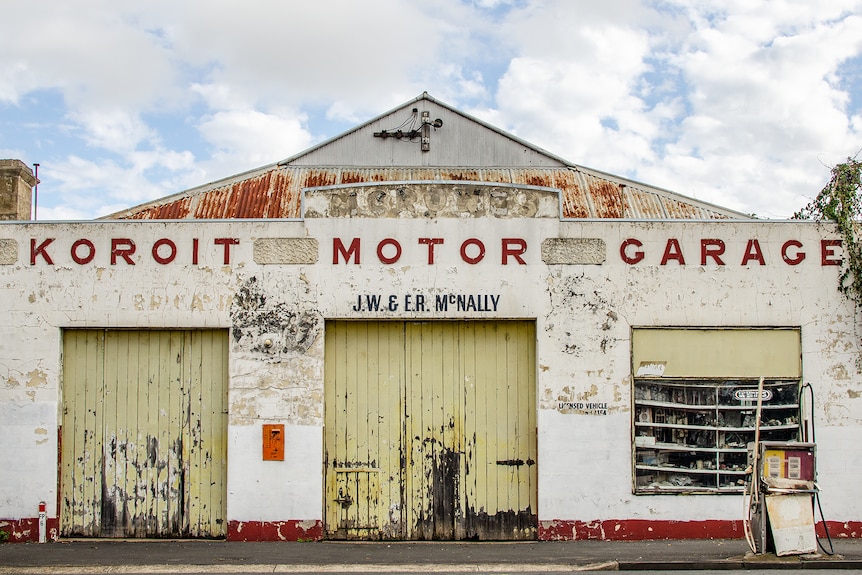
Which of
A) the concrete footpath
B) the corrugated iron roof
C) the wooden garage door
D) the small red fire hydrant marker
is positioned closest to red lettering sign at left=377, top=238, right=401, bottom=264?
the wooden garage door

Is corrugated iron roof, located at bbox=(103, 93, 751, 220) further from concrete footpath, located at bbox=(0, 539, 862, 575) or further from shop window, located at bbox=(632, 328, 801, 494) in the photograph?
concrete footpath, located at bbox=(0, 539, 862, 575)

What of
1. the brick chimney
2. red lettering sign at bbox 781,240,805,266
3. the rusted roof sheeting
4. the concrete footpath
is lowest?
the concrete footpath

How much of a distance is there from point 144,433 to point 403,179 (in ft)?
32.0

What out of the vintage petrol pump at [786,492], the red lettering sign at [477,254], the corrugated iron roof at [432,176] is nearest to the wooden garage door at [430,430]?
the red lettering sign at [477,254]

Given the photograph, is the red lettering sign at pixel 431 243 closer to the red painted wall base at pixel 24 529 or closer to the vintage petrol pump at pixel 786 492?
the vintage petrol pump at pixel 786 492

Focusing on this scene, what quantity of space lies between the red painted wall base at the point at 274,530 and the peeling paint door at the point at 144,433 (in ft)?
0.89

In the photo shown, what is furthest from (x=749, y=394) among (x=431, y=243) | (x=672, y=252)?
(x=431, y=243)

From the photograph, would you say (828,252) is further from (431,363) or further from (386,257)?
(386,257)

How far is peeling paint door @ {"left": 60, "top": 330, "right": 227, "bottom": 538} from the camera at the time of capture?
9.68 meters

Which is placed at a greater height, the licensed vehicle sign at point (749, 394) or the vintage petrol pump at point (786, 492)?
the licensed vehicle sign at point (749, 394)

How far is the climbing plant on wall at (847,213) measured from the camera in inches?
381

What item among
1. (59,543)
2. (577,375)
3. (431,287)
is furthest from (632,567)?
(59,543)

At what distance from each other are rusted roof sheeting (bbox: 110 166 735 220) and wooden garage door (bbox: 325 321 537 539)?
724cm

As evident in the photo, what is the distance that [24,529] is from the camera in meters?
9.47
